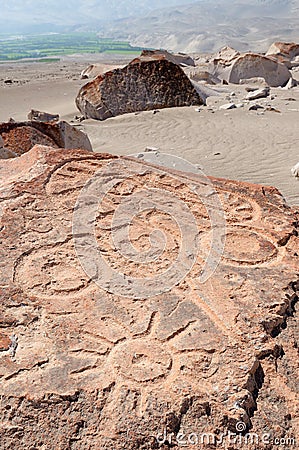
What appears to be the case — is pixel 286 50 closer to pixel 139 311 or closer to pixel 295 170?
pixel 295 170

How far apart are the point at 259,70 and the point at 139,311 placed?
11406 millimetres

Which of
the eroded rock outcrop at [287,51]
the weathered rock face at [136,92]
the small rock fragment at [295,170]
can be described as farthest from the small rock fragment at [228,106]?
the eroded rock outcrop at [287,51]

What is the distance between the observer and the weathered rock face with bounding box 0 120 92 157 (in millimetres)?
4176

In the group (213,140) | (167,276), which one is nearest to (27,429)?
(167,276)

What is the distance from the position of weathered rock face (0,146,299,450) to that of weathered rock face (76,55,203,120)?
18.4 feet

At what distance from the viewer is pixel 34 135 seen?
427cm

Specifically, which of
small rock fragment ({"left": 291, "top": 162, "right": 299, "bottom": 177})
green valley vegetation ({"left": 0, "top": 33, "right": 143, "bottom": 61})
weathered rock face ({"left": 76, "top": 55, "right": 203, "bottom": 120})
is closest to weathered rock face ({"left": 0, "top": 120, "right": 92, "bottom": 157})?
small rock fragment ({"left": 291, "top": 162, "right": 299, "bottom": 177})

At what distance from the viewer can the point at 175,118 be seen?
7281 mm

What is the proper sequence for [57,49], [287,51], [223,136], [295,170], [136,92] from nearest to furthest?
[295,170] < [223,136] < [136,92] < [287,51] < [57,49]

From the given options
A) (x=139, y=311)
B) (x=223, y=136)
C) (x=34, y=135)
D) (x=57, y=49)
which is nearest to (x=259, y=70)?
(x=223, y=136)

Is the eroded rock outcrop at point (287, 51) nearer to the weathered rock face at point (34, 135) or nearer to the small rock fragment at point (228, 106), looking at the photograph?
the small rock fragment at point (228, 106)

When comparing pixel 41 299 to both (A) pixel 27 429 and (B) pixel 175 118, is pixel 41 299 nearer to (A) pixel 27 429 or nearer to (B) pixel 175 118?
(A) pixel 27 429

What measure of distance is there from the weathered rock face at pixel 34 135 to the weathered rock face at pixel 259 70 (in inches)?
333

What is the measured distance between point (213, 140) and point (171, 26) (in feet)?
254
